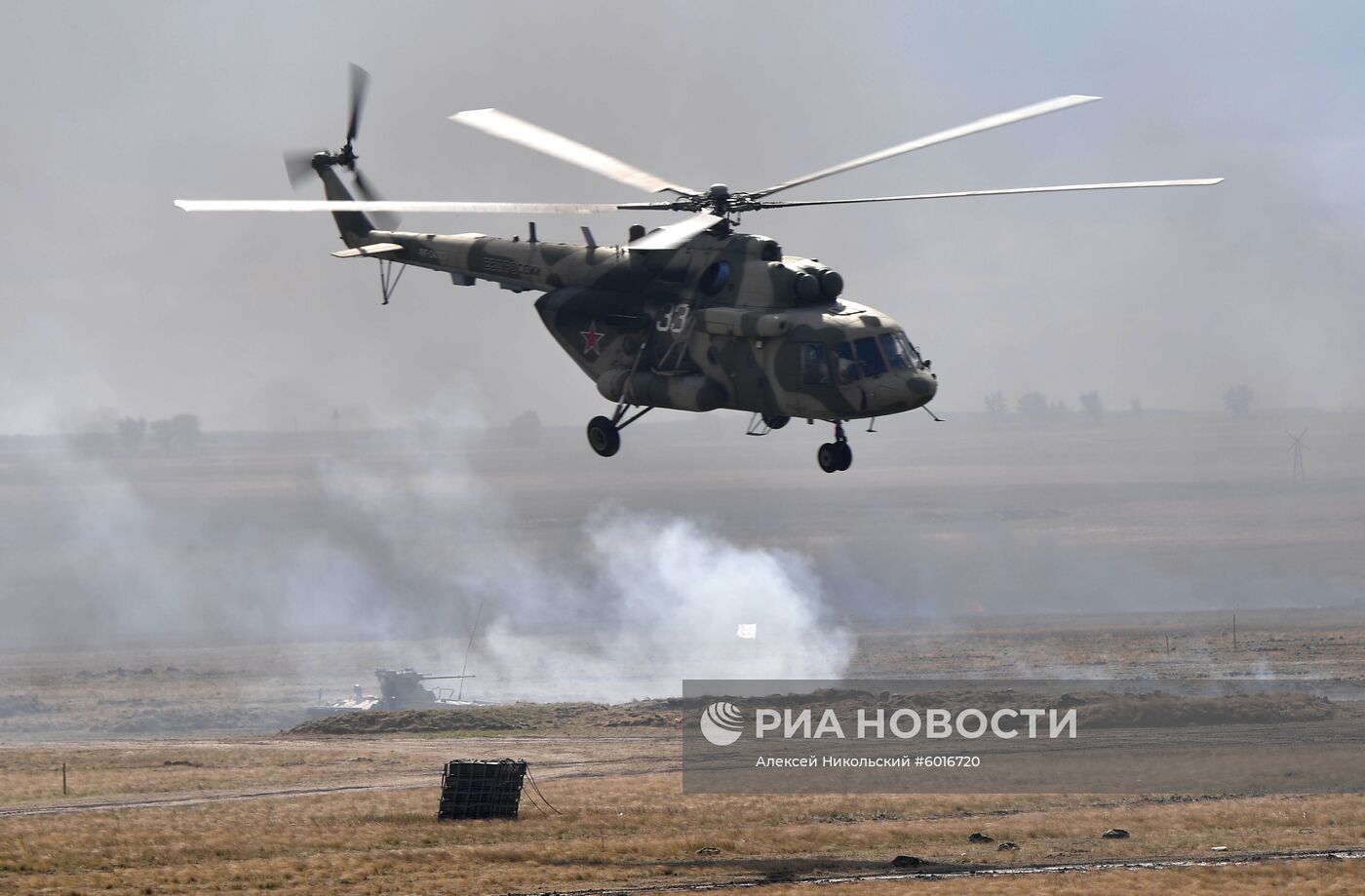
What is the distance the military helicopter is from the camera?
30.7m

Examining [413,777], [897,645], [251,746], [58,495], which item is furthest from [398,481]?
[413,777]

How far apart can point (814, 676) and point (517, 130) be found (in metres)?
70.1

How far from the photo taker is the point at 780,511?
160m

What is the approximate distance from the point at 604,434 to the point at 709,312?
12.0 ft

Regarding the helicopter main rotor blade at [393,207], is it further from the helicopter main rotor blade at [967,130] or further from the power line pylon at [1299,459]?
the power line pylon at [1299,459]

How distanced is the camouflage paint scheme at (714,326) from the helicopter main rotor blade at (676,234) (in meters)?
2.08

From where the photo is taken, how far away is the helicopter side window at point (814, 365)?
30984 millimetres

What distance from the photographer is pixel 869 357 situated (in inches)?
1216

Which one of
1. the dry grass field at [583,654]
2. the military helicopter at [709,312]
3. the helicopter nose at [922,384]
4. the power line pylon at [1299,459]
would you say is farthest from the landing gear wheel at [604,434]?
the power line pylon at [1299,459]

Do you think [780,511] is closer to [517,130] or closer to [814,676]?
[814,676]

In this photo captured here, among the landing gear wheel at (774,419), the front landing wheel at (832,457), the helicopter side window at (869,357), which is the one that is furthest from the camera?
the landing gear wheel at (774,419)

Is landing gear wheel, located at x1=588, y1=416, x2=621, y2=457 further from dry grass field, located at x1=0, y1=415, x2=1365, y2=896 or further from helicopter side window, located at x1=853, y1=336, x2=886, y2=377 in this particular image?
dry grass field, located at x1=0, y1=415, x2=1365, y2=896

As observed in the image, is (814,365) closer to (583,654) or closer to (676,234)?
(676,234)

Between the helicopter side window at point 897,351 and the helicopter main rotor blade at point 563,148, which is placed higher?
the helicopter main rotor blade at point 563,148
